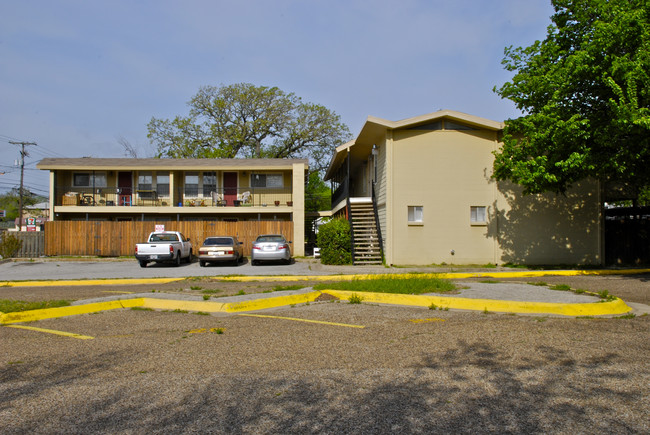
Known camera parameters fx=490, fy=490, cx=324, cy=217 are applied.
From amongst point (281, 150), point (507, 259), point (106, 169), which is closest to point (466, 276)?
point (507, 259)

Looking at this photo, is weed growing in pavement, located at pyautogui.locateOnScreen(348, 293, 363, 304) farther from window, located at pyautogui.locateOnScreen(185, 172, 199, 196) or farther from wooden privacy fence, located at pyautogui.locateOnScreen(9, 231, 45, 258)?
wooden privacy fence, located at pyautogui.locateOnScreen(9, 231, 45, 258)

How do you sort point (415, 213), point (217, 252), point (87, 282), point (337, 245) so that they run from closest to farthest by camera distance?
point (87, 282), point (415, 213), point (337, 245), point (217, 252)

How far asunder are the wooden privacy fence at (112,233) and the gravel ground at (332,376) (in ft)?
63.3

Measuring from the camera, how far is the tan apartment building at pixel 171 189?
93.1 ft

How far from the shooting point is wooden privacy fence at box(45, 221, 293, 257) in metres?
26.9

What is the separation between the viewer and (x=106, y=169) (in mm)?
29031

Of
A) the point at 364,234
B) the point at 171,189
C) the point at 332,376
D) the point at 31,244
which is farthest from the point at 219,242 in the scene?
the point at 332,376

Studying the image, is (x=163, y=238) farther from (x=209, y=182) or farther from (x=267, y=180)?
(x=267, y=180)

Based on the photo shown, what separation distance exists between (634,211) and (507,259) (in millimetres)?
6861

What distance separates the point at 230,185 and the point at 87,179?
347 inches

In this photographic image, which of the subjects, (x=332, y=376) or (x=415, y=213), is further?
(x=415, y=213)

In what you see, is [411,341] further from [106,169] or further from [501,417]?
[106,169]

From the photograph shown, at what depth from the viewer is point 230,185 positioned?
30.9 metres

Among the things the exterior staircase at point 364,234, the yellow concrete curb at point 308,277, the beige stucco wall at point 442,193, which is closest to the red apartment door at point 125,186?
the exterior staircase at point 364,234
